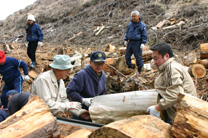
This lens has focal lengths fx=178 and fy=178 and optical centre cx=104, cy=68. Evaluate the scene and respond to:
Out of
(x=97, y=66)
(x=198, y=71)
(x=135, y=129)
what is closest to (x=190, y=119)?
(x=135, y=129)

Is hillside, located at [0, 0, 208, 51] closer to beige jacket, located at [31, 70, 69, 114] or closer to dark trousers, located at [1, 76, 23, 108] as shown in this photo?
dark trousers, located at [1, 76, 23, 108]

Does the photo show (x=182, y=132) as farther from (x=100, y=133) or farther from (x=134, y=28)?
(x=134, y=28)

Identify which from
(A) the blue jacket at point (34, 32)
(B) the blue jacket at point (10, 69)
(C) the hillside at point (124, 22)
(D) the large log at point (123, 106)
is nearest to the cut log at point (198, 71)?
(D) the large log at point (123, 106)

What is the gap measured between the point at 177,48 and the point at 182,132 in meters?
7.44

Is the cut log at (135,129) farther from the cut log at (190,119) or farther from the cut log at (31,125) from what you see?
the cut log at (31,125)

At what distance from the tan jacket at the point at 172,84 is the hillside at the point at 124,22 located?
6.30m

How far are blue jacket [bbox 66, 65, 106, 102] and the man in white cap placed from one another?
0.88 feet

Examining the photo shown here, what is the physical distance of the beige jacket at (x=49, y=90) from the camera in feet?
7.32

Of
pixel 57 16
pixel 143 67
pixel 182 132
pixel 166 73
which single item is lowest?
pixel 143 67

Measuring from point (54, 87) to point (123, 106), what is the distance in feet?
3.10

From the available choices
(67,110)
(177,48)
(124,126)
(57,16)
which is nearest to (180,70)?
(124,126)

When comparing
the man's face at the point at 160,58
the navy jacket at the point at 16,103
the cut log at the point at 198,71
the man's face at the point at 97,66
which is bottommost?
the cut log at the point at 198,71

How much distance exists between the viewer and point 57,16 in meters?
23.1

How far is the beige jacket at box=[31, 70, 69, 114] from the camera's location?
2.23 m
